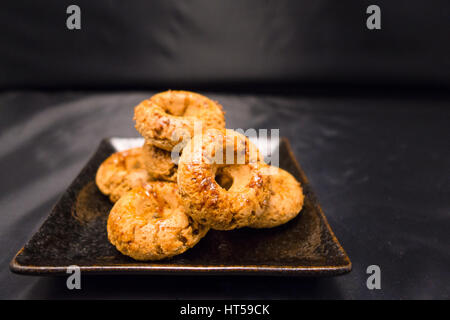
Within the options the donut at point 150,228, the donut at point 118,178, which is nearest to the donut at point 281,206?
the donut at point 150,228

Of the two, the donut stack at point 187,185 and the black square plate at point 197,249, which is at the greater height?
the donut stack at point 187,185

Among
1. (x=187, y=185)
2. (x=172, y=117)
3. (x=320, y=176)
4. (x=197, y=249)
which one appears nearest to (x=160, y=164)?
(x=172, y=117)

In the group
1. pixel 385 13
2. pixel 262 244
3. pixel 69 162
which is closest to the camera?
pixel 262 244

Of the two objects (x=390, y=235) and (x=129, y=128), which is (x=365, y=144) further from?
(x=129, y=128)

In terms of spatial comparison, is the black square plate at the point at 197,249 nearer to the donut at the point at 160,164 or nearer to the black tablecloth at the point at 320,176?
the black tablecloth at the point at 320,176

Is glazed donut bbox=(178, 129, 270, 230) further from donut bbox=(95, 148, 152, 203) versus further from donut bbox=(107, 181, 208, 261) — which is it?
donut bbox=(95, 148, 152, 203)

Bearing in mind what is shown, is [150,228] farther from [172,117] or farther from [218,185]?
[172,117]

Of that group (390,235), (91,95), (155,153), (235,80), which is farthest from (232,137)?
(91,95)
